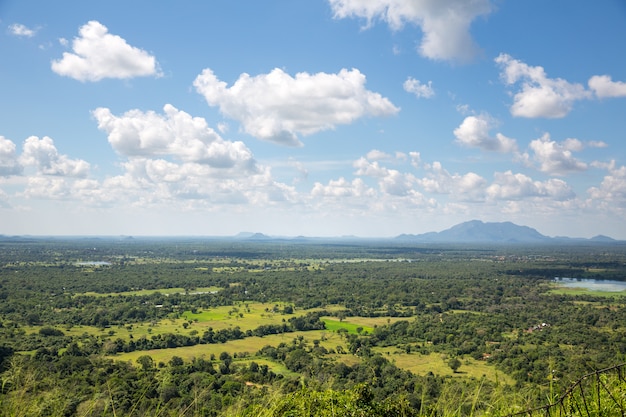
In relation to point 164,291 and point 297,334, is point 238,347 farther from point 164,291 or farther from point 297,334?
point 164,291

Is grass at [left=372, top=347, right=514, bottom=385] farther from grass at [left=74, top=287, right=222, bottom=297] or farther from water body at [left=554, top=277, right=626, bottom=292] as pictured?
water body at [left=554, top=277, right=626, bottom=292]

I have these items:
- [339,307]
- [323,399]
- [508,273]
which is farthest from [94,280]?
[508,273]

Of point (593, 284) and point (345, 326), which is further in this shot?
point (593, 284)

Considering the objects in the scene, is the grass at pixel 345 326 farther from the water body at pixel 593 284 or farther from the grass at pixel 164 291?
the water body at pixel 593 284

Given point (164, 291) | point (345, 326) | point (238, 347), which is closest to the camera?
point (238, 347)

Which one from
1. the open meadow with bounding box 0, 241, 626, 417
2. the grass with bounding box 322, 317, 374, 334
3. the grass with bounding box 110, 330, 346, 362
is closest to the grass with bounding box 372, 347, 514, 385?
the open meadow with bounding box 0, 241, 626, 417

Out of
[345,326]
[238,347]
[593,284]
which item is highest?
[593,284]

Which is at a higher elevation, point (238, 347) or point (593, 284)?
point (593, 284)

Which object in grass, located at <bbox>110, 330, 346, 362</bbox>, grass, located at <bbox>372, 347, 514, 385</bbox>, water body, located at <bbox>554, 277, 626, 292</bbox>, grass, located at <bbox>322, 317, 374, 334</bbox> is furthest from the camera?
water body, located at <bbox>554, 277, 626, 292</bbox>

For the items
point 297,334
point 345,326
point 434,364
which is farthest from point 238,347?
point 434,364

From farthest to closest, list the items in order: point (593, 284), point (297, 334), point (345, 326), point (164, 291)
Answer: point (593, 284)
point (164, 291)
point (345, 326)
point (297, 334)
